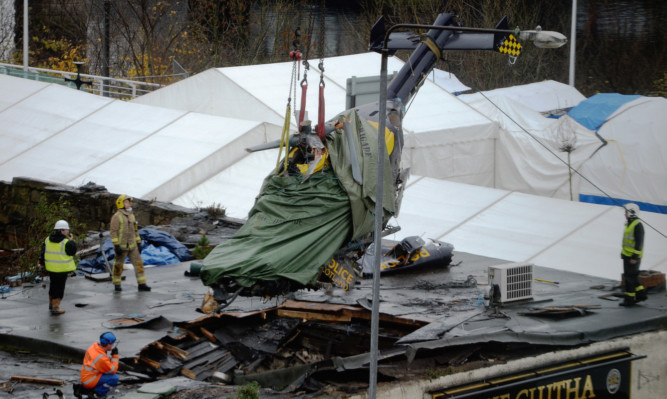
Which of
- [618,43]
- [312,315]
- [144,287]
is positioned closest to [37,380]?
[144,287]

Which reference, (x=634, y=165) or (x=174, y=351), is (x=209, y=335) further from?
(x=634, y=165)

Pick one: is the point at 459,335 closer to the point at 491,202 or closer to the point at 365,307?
the point at 365,307

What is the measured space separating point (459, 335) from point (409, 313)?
1634mm

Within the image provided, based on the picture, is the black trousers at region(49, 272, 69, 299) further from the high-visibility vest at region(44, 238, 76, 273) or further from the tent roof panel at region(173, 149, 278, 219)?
the tent roof panel at region(173, 149, 278, 219)

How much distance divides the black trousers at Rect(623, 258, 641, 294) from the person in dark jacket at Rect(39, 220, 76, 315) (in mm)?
10725

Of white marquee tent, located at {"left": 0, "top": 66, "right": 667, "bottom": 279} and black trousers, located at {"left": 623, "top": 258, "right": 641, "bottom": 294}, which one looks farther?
white marquee tent, located at {"left": 0, "top": 66, "right": 667, "bottom": 279}

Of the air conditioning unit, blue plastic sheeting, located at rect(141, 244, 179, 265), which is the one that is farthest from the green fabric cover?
blue plastic sheeting, located at rect(141, 244, 179, 265)

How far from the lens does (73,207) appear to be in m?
24.5

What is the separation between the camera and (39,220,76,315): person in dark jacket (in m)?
15.1

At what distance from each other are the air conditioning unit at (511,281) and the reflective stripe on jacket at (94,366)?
771cm

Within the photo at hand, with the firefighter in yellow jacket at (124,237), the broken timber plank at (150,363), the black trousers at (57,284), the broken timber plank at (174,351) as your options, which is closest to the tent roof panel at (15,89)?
the firefighter in yellow jacket at (124,237)

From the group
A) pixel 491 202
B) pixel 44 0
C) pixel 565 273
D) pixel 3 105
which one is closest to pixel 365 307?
pixel 565 273

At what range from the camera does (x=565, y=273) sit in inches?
764

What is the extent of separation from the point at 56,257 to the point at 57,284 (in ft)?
1.70
